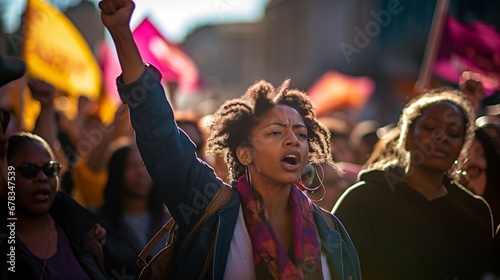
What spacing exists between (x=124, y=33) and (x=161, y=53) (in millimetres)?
6203

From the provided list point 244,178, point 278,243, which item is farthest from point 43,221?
point 278,243

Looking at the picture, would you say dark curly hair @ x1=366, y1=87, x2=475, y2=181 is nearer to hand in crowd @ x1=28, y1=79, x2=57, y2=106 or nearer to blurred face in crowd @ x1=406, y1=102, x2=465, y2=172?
blurred face in crowd @ x1=406, y1=102, x2=465, y2=172

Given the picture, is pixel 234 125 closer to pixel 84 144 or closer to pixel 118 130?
pixel 118 130

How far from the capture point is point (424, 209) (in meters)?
4.74

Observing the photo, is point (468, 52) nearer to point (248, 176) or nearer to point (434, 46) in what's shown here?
point (434, 46)

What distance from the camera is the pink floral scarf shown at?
3666mm

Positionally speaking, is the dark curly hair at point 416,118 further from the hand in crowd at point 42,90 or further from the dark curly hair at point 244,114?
the hand in crowd at point 42,90

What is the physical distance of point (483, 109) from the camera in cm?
861

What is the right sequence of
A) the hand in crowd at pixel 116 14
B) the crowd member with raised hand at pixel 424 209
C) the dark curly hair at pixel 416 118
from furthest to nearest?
the dark curly hair at pixel 416 118
the crowd member with raised hand at pixel 424 209
the hand in crowd at pixel 116 14

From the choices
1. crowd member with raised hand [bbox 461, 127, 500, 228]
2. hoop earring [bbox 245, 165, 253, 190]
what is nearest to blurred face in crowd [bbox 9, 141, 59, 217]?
hoop earring [bbox 245, 165, 253, 190]

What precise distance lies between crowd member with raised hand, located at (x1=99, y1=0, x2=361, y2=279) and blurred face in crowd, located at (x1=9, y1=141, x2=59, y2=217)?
824 mm

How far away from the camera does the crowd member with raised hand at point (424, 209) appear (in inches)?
180

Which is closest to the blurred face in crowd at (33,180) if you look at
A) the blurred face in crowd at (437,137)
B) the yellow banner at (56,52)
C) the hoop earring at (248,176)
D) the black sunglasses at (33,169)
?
the black sunglasses at (33,169)

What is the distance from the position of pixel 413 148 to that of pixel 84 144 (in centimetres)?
349
